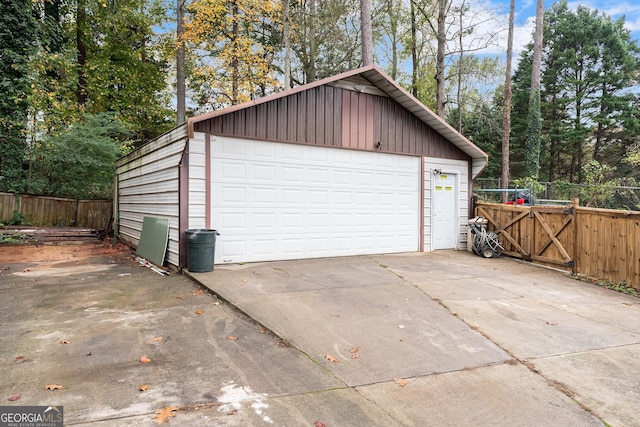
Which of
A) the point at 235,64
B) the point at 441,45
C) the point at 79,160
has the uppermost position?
the point at 441,45

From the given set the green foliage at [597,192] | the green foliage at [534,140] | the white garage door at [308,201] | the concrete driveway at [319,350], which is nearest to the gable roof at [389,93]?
the white garage door at [308,201]

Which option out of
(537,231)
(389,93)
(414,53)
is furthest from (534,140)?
(389,93)

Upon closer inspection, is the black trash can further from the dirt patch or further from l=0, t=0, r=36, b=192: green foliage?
l=0, t=0, r=36, b=192: green foliage

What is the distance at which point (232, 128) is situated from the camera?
7465mm

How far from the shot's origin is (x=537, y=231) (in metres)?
8.55

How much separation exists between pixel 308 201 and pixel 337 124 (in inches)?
76.1

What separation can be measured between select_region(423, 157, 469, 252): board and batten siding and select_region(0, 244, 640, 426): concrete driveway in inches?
140

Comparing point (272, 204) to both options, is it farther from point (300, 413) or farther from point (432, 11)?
point (432, 11)

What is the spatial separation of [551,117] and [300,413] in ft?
97.4

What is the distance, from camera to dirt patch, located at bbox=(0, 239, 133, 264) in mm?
8875

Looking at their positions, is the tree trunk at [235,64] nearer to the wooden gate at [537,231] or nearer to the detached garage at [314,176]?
the detached garage at [314,176]

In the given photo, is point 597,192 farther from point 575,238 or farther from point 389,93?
point 389,93

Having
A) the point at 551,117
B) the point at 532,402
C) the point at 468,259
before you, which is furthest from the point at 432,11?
the point at 532,402

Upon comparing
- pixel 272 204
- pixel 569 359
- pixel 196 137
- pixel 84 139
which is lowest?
pixel 569 359
